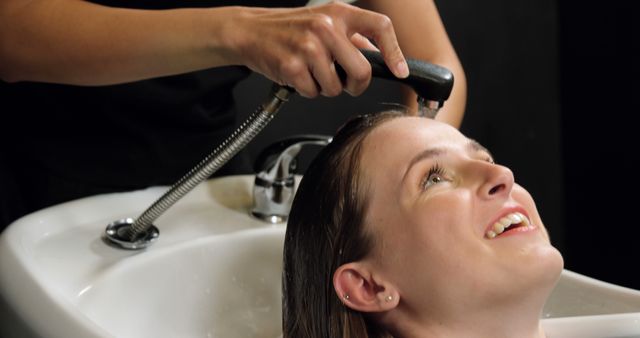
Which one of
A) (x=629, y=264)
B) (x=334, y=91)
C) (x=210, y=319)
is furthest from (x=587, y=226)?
(x=334, y=91)

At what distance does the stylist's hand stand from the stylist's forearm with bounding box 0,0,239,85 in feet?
0.14

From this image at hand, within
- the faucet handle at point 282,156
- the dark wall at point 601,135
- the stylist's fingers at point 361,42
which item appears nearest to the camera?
the stylist's fingers at point 361,42

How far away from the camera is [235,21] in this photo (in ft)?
2.64

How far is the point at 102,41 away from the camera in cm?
88

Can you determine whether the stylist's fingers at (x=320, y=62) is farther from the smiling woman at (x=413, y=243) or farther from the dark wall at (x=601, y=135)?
the dark wall at (x=601, y=135)

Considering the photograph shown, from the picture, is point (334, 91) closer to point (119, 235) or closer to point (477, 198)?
point (477, 198)

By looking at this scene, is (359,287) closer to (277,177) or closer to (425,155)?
(425,155)

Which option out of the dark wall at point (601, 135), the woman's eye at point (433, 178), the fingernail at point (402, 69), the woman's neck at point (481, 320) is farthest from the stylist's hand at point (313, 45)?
the dark wall at point (601, 135)

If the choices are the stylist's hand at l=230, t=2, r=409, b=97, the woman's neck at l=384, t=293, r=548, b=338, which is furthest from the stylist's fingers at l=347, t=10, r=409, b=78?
the woman's neck at l=384, t=293, r=548, b=338

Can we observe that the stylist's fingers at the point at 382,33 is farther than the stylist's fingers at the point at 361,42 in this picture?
No

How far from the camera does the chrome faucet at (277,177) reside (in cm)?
103

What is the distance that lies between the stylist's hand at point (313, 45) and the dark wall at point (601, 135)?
90 cm

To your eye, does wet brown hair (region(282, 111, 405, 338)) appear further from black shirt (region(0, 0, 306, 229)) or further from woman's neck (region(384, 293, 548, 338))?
black shirt (region(0, 0, 306, 229))

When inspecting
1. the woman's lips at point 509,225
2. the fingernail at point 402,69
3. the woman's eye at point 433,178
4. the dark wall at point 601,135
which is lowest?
the dark wall at point 601,135
